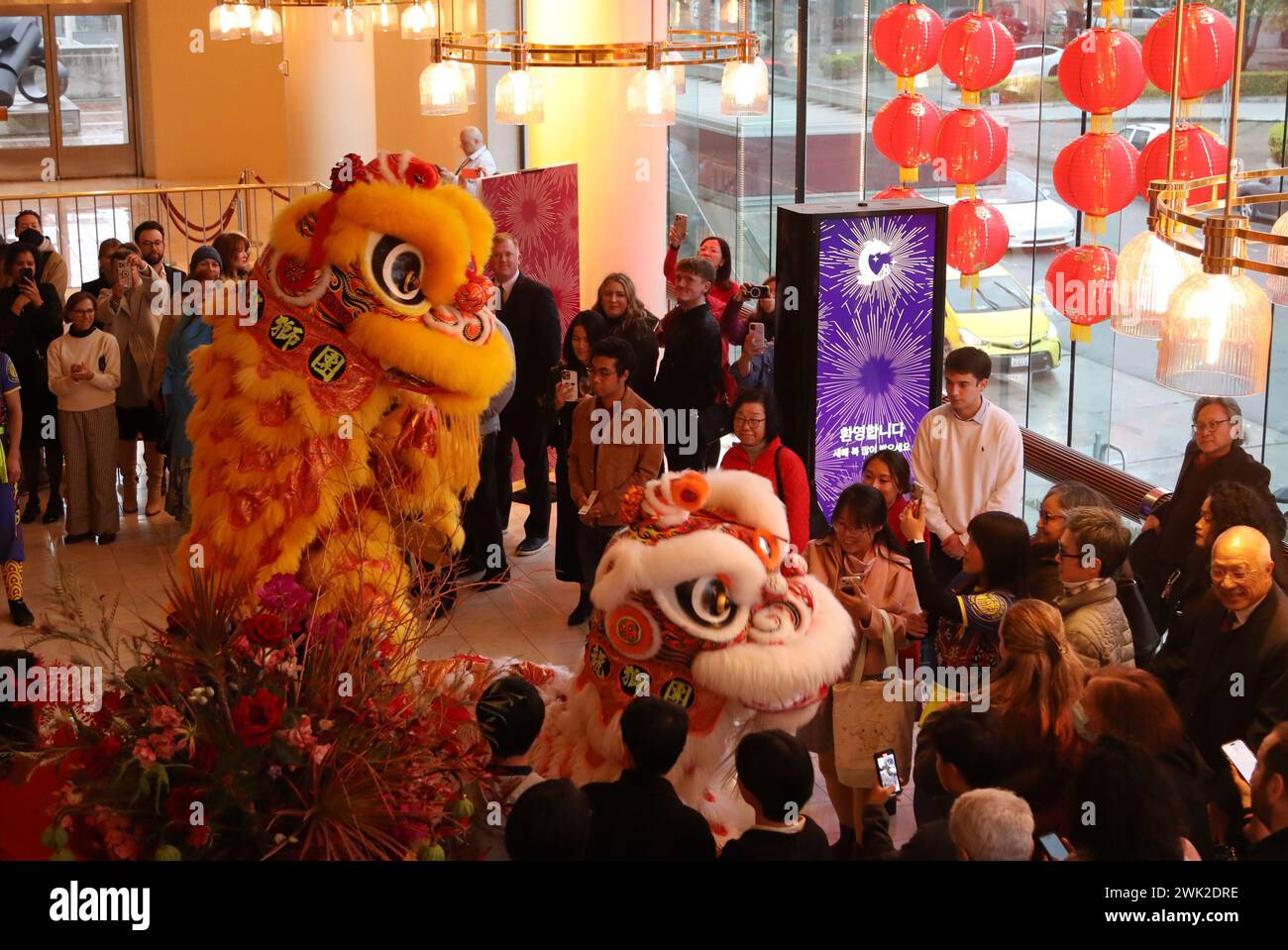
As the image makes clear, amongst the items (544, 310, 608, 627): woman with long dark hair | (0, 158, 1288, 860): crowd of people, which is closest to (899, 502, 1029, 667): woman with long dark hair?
(0, 158, 1288, 860): crowd of people

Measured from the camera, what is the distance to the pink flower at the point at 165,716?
2799 millimetres

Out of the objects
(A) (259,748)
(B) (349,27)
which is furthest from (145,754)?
(B) (349,27)

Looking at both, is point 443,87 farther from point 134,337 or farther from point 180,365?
point 134,337

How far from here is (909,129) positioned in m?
7.11

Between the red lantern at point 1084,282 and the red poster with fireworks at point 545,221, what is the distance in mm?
3204

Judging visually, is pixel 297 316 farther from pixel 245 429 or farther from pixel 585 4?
pixel 585 4

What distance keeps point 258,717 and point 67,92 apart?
18.4 meters

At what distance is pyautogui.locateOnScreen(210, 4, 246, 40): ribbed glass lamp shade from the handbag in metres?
7.48

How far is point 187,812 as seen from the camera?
9.30 ft

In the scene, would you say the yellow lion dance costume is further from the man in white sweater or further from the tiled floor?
the man in white sweater

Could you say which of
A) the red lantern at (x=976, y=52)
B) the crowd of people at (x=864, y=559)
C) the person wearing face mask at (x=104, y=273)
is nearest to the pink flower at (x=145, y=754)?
the crowd of people at (x=864, y=559)

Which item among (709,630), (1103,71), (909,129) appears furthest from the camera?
(909,129)

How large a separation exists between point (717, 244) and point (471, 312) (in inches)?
121
